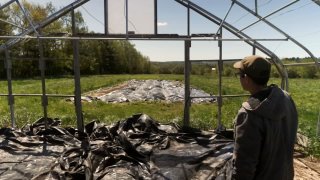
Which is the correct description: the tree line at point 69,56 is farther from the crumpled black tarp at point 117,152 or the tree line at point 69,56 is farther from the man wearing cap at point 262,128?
the man wearing cap at point 262,128

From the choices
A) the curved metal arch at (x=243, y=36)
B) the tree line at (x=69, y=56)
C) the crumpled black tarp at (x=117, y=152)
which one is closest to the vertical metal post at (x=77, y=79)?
the crumpled black tarp at (x=117, y=152)

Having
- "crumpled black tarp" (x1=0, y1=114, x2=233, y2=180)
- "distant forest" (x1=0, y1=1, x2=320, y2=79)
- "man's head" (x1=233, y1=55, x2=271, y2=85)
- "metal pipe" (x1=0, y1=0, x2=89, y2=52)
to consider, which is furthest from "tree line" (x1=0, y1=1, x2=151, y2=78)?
"man's head" (x1=233, y1=55, x2=271, y2=85)

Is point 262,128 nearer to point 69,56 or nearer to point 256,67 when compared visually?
point 256,67

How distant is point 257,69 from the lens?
2432 mm

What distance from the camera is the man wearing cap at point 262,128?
7.78 feet

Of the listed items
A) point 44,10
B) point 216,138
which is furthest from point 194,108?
point 44,10

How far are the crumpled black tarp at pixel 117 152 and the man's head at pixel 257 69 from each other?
2369 millimetres

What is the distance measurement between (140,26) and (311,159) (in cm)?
496

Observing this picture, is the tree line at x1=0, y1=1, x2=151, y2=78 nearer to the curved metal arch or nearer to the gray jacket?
the curved metal arch

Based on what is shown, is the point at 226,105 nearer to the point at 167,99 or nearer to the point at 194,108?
the point at 194,108

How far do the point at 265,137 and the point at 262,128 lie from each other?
3.2 inches

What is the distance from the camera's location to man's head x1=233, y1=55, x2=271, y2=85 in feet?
7.98

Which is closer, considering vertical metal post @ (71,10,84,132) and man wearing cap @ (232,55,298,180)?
man wearing cap @ (232,55,298,180)

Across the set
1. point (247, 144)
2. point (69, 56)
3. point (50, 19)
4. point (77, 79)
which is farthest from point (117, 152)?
point (69, 56)
